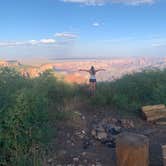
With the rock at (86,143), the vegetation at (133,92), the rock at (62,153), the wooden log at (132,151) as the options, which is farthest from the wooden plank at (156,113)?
the wooden log at (132,151)

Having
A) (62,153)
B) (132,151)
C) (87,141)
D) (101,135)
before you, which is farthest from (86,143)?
(132,151)

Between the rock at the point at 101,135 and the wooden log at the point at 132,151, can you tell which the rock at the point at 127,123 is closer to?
the rock at the point at 101,135

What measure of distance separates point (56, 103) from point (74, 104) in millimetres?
647

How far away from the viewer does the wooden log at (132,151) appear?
5.50 metres

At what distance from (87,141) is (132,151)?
1.93 metres

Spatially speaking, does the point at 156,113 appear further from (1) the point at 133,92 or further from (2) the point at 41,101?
(2) the point at 41,101

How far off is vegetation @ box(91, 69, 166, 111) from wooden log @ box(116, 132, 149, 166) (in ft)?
12.9

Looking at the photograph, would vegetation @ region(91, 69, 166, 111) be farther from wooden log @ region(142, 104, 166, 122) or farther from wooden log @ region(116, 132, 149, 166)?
wooden log @ region(116, 132, 149, 166)

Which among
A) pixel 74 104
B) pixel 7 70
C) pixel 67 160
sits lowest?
pixel 67 160

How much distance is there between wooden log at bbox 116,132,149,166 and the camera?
550 cm

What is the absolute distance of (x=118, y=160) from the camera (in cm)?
573

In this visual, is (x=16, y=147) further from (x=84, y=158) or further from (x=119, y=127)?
(x=119, y=127)

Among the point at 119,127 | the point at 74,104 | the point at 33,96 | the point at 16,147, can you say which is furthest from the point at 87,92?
the point at 16,147

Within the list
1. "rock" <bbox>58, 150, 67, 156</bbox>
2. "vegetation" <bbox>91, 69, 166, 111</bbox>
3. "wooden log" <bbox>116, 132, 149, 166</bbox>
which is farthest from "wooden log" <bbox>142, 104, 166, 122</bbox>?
"wooden log" <bbox>116, 132, 149, 166</bbox>
